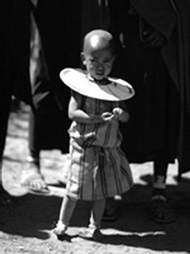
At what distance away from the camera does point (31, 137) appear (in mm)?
5266

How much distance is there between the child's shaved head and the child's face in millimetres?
16

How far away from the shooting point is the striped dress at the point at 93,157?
13.8ft

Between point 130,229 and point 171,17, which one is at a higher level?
point 171,17

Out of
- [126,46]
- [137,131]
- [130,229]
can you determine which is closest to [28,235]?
[130,229]

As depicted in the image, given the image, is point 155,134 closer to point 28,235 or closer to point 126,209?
point 126,209

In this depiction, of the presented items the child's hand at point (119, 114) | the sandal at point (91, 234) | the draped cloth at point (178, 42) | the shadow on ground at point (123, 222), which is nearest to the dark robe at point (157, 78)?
the draped cloth at point (178, 42)

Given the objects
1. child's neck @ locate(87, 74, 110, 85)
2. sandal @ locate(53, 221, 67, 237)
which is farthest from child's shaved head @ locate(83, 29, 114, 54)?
sandal @ locate(53, 221, 67, 237)

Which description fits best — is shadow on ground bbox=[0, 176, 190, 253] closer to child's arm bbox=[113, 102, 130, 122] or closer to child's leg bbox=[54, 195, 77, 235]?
child's leg bbox=[54, 195, 77, 235]

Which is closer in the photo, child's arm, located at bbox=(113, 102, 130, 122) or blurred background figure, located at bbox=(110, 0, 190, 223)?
child's arm, located at bbox=(113, 102, 130, 122)

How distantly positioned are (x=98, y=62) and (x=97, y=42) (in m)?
0.10

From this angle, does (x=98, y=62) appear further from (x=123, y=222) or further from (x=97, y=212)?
(x=123, y=222)

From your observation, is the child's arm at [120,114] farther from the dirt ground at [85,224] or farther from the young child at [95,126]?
the dirt ground at [85,224]

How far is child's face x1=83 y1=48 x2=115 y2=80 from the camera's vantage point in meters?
4.06

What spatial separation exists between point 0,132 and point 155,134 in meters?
0.90
